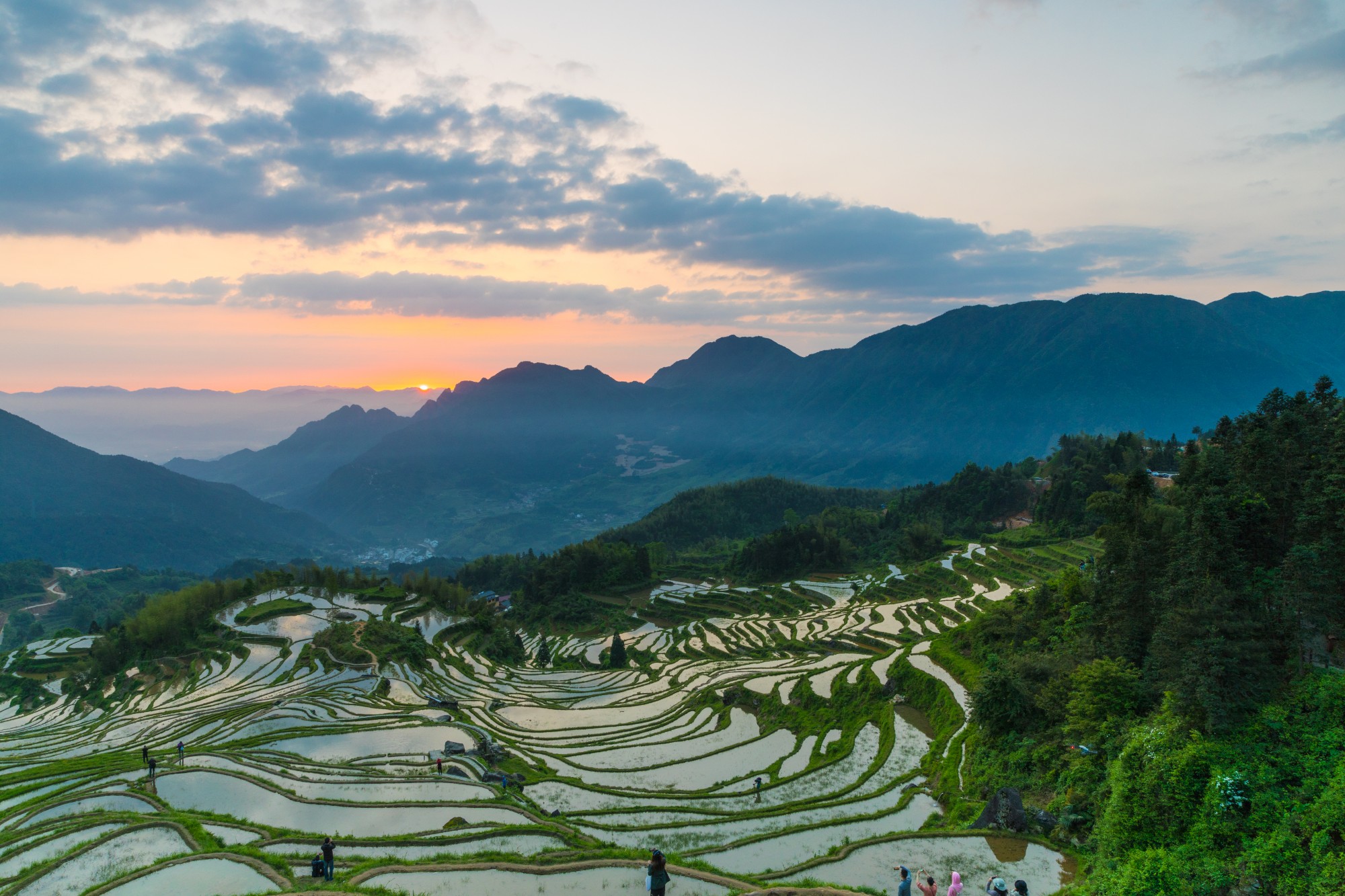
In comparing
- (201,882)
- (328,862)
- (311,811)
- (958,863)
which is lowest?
(311,811)

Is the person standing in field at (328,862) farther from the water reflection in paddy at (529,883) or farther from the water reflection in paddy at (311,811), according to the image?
the water reflection in paddy at (311,811)

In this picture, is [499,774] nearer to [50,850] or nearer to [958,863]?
[50,850]

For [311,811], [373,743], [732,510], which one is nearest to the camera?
[311,811]

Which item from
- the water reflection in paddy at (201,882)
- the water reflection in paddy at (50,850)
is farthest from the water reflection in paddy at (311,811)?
the water reflection in paddy at (201,882)

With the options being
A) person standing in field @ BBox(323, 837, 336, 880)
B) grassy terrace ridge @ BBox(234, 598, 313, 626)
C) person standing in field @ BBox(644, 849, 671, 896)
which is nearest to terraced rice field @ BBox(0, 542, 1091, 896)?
person standing in field @ BBox(323, 837, 336, 880)

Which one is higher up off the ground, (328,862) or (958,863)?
(328,862)

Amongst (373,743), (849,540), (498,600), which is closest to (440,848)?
(373,743)

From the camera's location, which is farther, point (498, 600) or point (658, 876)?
point (498, 600)

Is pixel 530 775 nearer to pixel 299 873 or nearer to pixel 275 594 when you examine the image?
pixel 299 873
